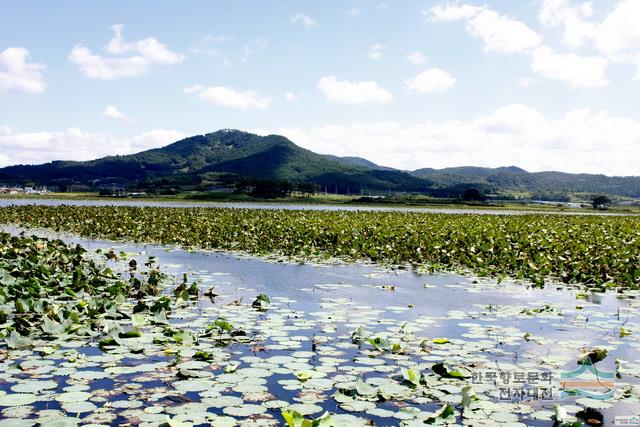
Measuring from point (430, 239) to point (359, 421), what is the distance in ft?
74.5

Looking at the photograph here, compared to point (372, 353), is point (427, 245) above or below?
above

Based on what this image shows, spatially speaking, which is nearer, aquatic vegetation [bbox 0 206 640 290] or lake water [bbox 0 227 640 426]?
lake water [bbox 0 227 640 426]

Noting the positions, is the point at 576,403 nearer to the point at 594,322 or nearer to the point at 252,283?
the point at 594,322

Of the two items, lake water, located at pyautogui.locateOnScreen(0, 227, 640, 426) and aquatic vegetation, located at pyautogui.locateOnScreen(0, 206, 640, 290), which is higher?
aquatic vegetation, located at pyautogui.locateOnScreen(0, 206, 640, 290)

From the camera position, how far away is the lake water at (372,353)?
23.4ft

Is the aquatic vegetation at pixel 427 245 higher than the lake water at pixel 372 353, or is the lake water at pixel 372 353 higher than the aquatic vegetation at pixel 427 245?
the aquatic vegetation at pixel 427 245

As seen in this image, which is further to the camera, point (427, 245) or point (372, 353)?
point (427, 245)

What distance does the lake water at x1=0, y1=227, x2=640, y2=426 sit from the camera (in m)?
7.13

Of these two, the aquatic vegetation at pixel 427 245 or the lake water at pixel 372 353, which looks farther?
the aquatic vegetation at pixel 427 245

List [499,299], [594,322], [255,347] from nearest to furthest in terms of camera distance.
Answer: [255,347] < [594,322] < [499,299]

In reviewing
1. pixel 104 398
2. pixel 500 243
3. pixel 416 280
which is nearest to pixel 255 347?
pixel 104 398

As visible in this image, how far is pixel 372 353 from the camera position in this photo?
966 cm

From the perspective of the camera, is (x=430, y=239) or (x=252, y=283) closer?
(x=252, y=283)

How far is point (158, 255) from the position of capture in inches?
980
